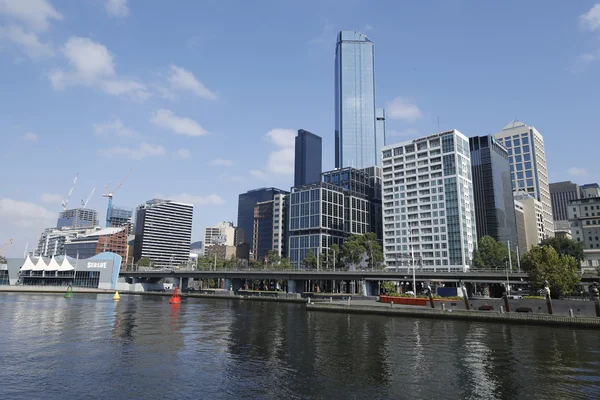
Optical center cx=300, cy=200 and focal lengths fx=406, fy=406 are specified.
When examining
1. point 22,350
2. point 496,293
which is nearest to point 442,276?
point 496,293

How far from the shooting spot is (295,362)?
3878 cm

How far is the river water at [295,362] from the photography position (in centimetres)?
2944

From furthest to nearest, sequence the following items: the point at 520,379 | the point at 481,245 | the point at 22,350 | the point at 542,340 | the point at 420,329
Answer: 1. the point at 481,245
2. the point at 420,329
3. the point at 542,340
4. the point at 22,350
5. the point at 520,379

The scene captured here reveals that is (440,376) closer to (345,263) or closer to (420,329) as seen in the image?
(420,329)

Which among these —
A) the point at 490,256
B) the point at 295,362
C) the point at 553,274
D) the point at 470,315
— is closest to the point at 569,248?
the point at 490,256

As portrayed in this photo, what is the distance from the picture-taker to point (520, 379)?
106 ft

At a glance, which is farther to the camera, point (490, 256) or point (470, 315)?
point (490, 256)

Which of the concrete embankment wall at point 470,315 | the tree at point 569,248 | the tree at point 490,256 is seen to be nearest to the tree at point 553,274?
the concrete embankment wall at point 470,315

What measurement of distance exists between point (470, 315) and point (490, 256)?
379ft

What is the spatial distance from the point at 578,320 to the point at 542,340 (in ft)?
58.6

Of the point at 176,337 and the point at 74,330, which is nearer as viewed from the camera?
the point at 176,337

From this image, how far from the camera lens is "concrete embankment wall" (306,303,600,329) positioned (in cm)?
6400

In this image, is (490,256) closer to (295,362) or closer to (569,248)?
(569,248)

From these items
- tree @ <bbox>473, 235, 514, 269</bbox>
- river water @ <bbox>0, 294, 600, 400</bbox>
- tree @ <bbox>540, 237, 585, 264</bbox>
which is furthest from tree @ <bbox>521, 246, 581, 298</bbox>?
tree @ <bbox>473, 235, 514, 269</bbox>
